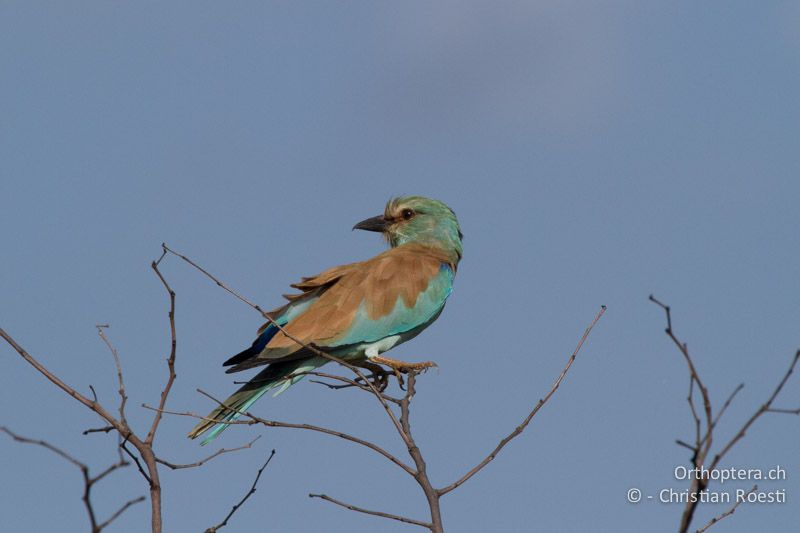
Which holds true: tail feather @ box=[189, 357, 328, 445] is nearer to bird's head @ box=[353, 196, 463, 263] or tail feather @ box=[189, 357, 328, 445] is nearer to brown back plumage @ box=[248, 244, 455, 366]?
brown back plumage @ box=[248, 244, 455, 366]

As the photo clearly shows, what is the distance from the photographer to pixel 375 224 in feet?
28.1

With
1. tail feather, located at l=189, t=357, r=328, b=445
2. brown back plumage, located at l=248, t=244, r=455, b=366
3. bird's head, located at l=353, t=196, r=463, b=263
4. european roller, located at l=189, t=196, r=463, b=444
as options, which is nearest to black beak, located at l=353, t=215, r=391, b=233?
bird's head, located at l=353, t=196, r=463, b=263

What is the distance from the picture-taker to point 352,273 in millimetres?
7168

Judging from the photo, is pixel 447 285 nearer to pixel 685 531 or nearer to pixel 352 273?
pixel 352 273

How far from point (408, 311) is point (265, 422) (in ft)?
8.82

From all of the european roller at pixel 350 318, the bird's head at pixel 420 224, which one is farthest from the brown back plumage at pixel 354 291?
the bird's head at pixel 420 224

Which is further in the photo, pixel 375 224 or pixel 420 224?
pixel 375 224

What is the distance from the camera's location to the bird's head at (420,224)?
8172mm

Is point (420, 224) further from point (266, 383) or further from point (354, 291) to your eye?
point (266, 383)

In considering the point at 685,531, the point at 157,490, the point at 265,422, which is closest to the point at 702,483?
the point at 685,531

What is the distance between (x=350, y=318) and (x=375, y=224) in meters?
1.95

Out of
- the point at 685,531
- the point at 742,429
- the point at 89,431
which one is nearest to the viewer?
the point at 685,531

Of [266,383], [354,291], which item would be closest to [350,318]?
[354,291]

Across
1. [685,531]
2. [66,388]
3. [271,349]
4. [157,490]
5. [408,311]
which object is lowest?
[685,531]
